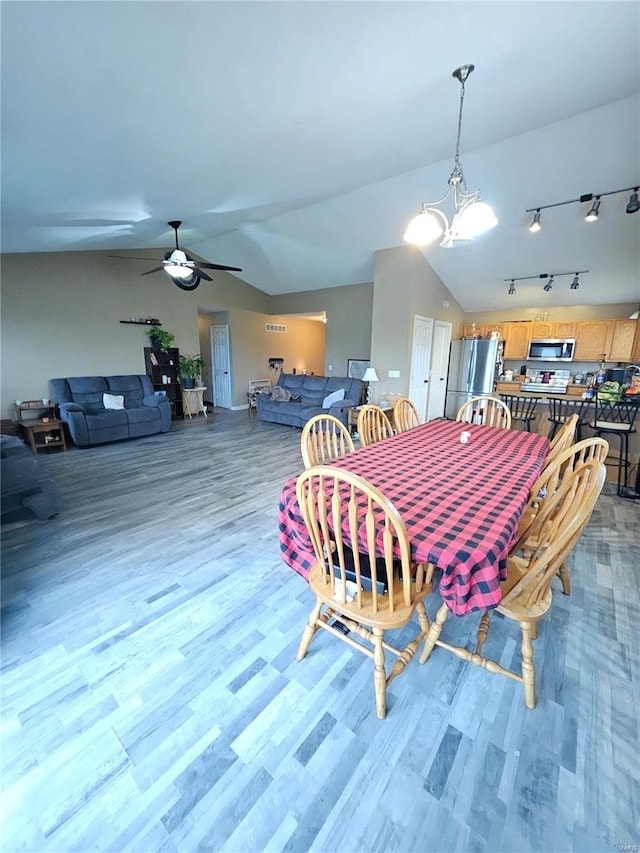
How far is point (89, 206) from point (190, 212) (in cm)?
115

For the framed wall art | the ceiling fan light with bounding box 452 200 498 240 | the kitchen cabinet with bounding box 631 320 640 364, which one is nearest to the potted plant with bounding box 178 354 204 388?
the framed wall art

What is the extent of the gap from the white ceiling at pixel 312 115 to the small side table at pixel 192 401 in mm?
3137

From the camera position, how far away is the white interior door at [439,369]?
21.1 feet

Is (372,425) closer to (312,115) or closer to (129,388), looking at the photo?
(312,115)

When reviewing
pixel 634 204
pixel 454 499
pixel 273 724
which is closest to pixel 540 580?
pixel 454 499

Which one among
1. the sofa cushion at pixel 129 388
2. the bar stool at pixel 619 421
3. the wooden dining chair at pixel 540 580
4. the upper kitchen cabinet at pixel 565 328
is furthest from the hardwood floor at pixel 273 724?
the upper kitchen cabinet at pixel 565 328

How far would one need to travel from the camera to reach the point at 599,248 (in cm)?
457

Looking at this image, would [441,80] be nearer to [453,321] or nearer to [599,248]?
[599,248]

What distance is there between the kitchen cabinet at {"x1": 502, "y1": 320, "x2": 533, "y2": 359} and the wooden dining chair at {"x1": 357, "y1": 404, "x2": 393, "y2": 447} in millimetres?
5194

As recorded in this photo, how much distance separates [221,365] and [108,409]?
3.38 m

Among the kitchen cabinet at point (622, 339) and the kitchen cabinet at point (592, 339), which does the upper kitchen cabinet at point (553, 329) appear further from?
the kitchen cabinet at point (622, 339)

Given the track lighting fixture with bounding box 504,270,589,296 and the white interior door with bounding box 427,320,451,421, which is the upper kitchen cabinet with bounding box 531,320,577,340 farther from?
the white interior door with bounding box 427,320,451,421

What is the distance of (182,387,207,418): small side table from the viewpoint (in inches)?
286

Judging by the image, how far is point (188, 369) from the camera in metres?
7.25
